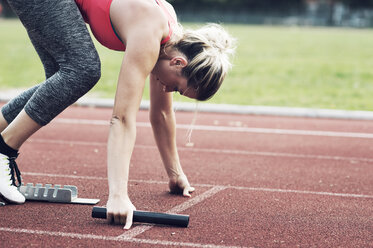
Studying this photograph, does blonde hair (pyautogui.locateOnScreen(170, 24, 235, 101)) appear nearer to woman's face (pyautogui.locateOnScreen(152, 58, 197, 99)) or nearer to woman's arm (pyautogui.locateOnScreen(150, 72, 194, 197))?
woman's face (pyautogui.locateOnScreen(152, 58, 197, 99))

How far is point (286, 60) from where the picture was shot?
1689cm

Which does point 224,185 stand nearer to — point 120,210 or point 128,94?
point 120,210

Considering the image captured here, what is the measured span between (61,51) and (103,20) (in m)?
0.33

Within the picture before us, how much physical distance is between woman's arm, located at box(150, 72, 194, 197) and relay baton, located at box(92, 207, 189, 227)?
79 cm

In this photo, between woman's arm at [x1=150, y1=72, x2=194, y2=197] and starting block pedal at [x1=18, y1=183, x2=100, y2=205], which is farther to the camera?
woman's arm at [x1=150, y1=72, x2=194, y2=197]

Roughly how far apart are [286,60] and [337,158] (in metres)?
11.3

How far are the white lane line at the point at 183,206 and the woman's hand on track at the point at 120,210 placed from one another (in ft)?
0.19

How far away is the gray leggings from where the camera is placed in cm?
341

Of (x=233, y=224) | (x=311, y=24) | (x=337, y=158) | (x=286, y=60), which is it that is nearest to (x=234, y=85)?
(x=286, y=60)

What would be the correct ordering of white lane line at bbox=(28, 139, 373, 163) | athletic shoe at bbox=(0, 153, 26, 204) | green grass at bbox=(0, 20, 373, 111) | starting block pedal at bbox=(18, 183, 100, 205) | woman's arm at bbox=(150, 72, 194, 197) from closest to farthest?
athletic shoe at bbox=(0, 153, 26, 204), starting block pedal at bbox=(18, 183, 100, 205), woman's arm at bbox=(150, 72, 194, 197), white lane line at bbox=(28, 139, 373, 163), green grass at bbox=(0, 20, 373, 111)

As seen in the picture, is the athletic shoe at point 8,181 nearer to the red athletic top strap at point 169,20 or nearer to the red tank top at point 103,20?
the red tank top at point 103,20

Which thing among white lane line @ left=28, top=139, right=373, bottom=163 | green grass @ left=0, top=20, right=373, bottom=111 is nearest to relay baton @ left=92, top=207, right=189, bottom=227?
white lane line @ left=28, top=139, right=373, bottom=163

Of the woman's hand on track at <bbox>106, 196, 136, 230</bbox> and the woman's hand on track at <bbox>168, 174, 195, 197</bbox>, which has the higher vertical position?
the woman's hand on track at <bbox>106, 196, 136, 230</bbox>

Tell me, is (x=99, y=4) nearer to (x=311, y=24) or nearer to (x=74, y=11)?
(x=74, y=11)
